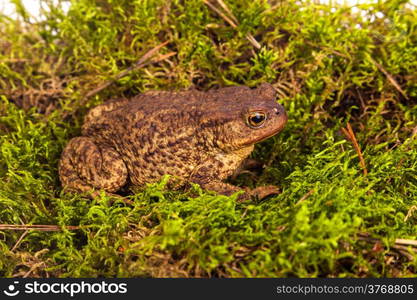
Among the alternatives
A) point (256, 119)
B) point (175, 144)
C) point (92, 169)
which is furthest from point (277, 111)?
point (92, 169)

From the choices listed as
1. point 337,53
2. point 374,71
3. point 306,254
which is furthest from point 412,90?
point 306,254

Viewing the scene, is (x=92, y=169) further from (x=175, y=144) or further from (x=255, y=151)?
(x=255, y=151)

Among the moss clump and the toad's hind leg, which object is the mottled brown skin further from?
the moss clump

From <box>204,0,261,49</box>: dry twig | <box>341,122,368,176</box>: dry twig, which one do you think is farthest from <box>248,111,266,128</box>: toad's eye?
<box>204,0,261,49</box>: dry twig

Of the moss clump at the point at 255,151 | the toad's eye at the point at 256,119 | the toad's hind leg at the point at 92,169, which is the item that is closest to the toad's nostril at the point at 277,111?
the toad's eye at the point at 256,119

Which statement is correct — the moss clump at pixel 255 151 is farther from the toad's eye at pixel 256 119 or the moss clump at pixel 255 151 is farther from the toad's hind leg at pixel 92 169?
the toad's eye at pixel 256 119
